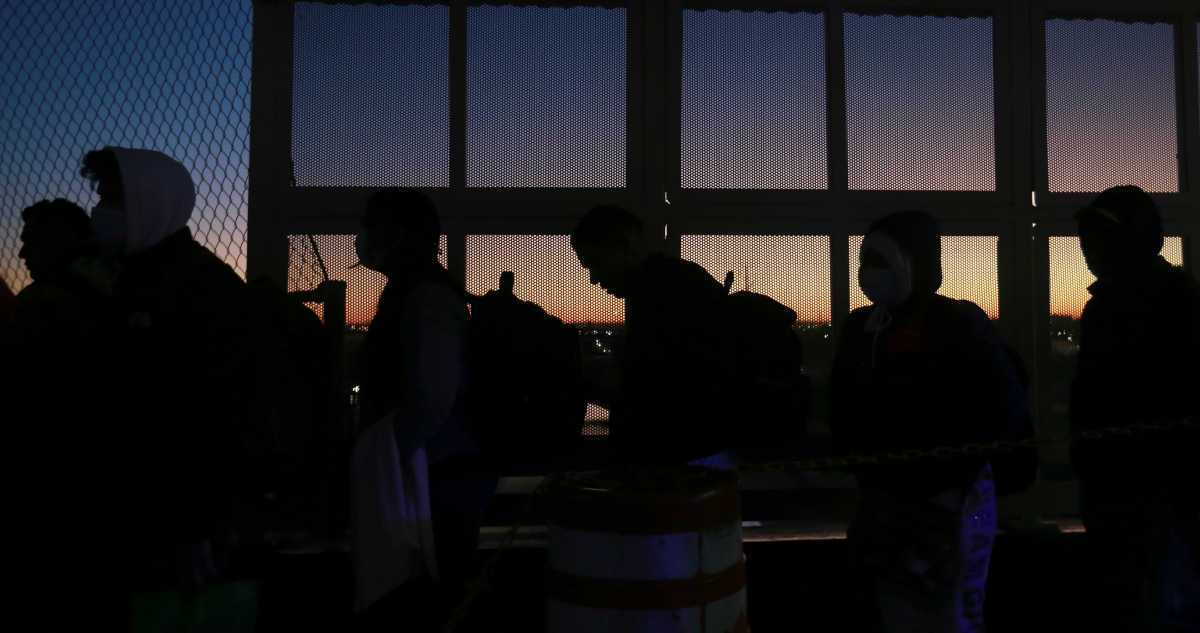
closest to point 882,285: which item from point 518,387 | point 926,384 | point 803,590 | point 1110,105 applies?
point 926,384

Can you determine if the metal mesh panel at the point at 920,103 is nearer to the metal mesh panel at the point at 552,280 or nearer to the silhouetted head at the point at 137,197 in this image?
the metal mesh panel at the point at 552,280

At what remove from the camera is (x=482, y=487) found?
258 centimetres

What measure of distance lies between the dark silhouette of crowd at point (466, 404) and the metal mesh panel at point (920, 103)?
2.26 meters

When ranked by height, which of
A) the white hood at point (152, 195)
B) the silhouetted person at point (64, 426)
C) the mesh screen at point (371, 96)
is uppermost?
the mesh screen at point (371, 96)

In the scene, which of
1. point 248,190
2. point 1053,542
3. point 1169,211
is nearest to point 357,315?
point 248,190

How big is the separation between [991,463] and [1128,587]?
690 mm

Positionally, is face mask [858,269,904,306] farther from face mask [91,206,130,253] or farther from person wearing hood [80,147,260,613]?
face mask [91,206,130,253]

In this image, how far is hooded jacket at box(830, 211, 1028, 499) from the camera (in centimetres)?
228

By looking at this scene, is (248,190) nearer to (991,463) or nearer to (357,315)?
(357,315)

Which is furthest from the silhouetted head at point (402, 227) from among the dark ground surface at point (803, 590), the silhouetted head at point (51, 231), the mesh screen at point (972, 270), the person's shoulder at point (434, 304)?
the mesh screen at point (972, 270)

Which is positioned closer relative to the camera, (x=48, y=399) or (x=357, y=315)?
(x=48, y=399)

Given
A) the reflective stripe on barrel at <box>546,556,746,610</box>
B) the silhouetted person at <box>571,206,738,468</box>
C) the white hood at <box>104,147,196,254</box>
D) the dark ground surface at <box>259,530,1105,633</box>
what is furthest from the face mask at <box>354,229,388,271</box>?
the dark ground surface at <box>259,530,1105,633</box>

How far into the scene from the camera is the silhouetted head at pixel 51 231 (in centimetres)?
328

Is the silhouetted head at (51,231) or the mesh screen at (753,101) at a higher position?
the mesh screen at (753,101)
